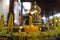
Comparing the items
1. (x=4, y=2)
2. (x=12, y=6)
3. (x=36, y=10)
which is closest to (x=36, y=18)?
(x=36, y=10)

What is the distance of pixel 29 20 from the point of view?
461 mm

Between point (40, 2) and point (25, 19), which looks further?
point (40, 2)

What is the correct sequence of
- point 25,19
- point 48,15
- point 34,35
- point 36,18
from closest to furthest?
point 34,35
point 36,18
point 25,19
point 48,15

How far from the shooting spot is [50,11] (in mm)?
1783

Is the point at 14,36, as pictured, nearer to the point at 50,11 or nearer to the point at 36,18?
the point at 36,18

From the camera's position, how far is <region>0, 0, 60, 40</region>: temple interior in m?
0.47

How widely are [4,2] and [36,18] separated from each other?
0.42 meters

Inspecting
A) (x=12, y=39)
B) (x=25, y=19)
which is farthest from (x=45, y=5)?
(x=12, y=39)

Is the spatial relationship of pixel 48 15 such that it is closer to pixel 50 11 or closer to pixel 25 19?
pixel 50 11

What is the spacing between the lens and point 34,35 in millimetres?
465

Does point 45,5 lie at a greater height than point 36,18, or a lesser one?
greater

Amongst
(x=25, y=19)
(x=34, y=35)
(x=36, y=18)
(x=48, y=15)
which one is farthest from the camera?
(x=48, y=15)

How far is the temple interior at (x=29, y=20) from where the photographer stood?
473 mm

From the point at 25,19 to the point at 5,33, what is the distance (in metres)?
1.03
